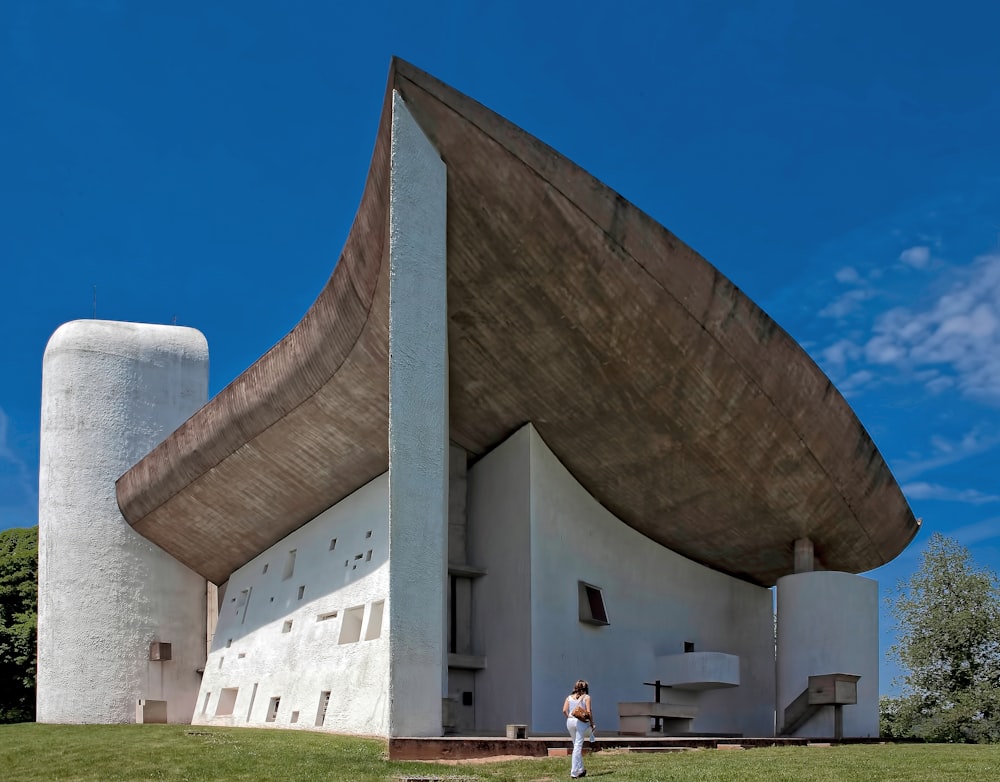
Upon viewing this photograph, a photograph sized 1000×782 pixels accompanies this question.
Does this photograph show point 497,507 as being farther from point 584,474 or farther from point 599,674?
point 599,674

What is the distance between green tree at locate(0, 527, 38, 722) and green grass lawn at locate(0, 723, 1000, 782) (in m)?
18.7

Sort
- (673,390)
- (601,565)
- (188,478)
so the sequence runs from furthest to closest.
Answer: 1. (188,478)
2. (601,565)
3. (673,390)

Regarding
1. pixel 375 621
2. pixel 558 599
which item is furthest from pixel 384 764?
pixel 558 599

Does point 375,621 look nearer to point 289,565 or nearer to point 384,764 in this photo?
point 289,565

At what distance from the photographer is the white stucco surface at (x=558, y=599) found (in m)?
19.4

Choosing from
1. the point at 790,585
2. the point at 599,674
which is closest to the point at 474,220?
the point at 599,674

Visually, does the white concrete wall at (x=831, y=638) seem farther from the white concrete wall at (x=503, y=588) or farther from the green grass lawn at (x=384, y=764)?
the white concrete wall at (x=503, y=588)

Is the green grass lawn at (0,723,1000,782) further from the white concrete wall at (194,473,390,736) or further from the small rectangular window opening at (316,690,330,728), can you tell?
the small rectangular window opening at (316,690,330,728)

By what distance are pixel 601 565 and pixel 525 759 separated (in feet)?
30.2

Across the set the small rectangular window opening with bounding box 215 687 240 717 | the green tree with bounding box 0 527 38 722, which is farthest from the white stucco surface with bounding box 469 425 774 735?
the green tree with bounding box 0 527 38 722

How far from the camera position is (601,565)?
21.6 metres

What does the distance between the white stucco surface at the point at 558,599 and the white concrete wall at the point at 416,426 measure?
5261mm

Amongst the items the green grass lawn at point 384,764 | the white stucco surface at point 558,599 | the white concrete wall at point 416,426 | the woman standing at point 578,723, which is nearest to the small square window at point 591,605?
the white stucco surface at point 558,599

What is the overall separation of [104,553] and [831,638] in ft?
60.6
